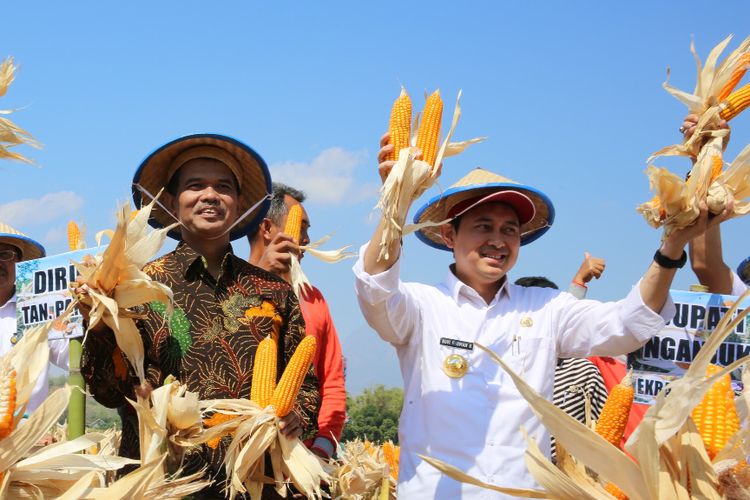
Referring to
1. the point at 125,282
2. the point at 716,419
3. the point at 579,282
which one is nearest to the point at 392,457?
the point at 579,282

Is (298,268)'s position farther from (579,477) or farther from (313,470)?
(579,477)

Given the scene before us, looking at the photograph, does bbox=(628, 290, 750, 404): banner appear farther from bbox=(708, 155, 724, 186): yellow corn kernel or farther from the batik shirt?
the batik shirt

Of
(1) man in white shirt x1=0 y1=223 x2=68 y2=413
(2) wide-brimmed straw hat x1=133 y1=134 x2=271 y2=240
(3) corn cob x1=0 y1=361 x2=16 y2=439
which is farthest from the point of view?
(1) man in white shirt x1=0 y1=223 x2=68 y2=413

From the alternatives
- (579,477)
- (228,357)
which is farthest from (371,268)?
(579,477)

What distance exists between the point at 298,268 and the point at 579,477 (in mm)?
2537

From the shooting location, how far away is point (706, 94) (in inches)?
161

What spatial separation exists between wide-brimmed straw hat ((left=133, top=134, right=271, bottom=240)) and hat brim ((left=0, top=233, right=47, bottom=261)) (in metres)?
2.18

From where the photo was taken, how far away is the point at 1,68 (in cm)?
386

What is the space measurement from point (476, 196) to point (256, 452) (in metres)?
1.56

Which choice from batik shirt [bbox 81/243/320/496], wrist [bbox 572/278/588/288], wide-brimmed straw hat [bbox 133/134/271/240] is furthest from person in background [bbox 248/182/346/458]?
Answer: wrist [bbox 572/278/588/288]

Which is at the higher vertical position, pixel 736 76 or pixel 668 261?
pixel 736 76

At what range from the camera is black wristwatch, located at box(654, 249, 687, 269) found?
12.1 feet

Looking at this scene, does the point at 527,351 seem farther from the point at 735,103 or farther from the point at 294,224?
the point at 294,224

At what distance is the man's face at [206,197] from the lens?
4125 mm
